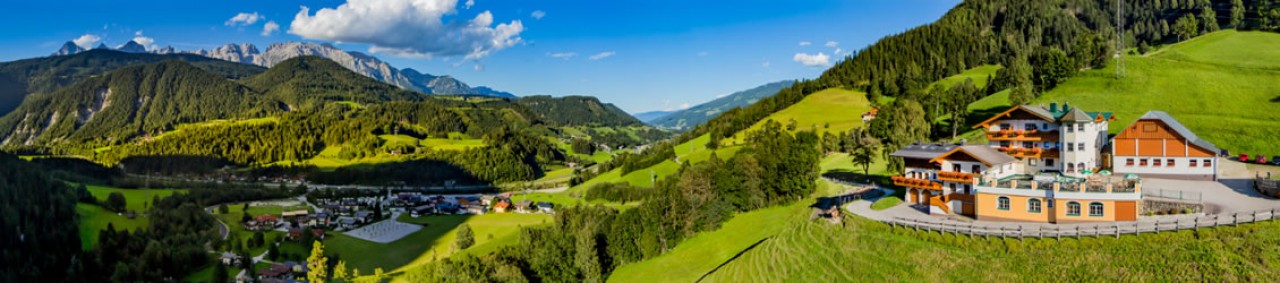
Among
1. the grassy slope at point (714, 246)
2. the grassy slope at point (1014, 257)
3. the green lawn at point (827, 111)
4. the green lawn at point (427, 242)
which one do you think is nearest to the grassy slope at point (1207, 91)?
the green lawn at point (827, 111)

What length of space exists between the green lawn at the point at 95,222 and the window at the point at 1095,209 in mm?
92371

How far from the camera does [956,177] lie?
107ft

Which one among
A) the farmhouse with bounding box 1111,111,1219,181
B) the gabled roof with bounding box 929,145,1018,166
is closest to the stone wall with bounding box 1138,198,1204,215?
the gabled roof with bounding box 929,145,1018,166

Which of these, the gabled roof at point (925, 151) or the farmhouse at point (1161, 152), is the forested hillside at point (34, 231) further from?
the farmhouse at point (1161, 152)

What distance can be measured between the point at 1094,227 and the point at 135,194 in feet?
410

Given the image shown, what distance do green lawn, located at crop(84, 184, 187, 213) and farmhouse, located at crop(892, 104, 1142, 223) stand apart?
103033 millimetres

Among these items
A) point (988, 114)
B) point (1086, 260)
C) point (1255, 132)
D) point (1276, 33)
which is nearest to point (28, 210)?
point (1086, 260)

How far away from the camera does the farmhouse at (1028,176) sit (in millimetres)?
27688

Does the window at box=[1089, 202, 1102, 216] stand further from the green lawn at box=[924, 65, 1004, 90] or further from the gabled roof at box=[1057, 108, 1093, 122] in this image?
the green lawn at box=[924, 65, 1004, 90]

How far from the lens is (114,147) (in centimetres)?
16462

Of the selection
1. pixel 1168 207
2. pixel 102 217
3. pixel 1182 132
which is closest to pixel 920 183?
pixel 1168 207

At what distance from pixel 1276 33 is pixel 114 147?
238191 mm

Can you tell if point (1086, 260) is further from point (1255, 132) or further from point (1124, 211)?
point (1255, 132)

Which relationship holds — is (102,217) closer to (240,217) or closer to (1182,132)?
(240,217)
